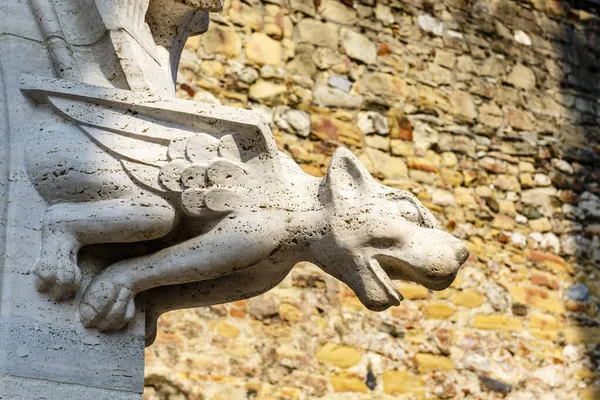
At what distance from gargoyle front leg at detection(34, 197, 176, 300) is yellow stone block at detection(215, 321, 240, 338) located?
187 inches

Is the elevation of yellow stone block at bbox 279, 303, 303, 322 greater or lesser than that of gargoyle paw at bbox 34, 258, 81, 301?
lesser

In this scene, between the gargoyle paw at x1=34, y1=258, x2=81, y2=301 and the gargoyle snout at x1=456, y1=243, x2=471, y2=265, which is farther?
the gargoyle snout at x1=456, y1=243, x2=471, y2=265

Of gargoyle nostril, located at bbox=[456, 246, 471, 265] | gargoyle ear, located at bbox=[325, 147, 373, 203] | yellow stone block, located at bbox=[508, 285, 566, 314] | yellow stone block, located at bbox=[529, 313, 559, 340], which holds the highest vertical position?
gargoyle ear, located at bbox=[325, 147, 373, 203]

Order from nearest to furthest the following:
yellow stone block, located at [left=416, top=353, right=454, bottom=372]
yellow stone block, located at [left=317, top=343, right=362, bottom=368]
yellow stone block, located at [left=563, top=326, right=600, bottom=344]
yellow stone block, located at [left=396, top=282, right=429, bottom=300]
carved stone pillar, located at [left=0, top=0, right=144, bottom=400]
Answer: carved stone pillar, located at [left=0, top=0, right=144, bottom=400] < yellow stone block, located at [left=317, top=343, right=362, bottom=368] < yellow stone block, located at [left=416, top=353, right=454, bottom=372] < yellow stone block, located at [left=396, top=282, right=429, bottom=300] < yellow stone block, located at [left=563, top=326, right=600, bottom=344]

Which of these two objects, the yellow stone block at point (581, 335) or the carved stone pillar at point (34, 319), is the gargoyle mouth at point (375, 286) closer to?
the carved stone pillar at point (34, 319)

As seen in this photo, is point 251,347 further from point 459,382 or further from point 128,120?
point 128,120

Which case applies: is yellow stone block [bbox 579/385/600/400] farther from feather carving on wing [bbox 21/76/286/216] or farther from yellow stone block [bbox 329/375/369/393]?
feather carving on wing [bbox 21/76/286/216]

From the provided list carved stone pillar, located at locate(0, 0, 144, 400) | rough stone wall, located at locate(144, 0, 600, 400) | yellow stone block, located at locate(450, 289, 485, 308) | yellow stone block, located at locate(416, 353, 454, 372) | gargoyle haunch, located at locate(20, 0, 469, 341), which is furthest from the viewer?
yellow stone block, located at locate(450, 289, 485, 308)

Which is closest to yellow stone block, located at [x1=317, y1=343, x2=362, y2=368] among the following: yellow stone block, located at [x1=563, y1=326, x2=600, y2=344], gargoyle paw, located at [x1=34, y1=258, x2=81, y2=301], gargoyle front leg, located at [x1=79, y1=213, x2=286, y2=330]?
yellow stone block, located at [x1=563, y1=326, x2=600, y2=344]

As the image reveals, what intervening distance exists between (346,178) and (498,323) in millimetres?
5895

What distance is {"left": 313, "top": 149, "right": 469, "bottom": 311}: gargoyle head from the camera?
7.95 feet

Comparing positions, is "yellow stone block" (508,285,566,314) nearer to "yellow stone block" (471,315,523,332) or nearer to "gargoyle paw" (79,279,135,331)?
"yellow stone block" (471,315,523,332)

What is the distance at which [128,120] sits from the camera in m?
2.43

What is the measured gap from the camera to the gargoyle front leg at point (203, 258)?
2.39 metres
